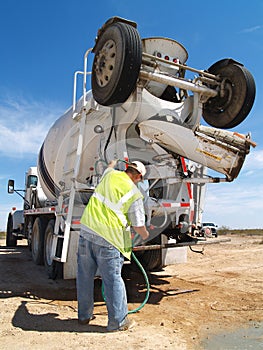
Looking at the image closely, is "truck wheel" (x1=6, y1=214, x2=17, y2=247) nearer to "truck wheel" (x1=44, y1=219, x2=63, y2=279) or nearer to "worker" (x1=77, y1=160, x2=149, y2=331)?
"truck wheel" (x1=44, y1=219, x2=63, y2=279)

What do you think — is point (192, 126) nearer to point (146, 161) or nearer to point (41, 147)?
point (146, 161)

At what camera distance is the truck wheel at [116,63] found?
13.5 feet

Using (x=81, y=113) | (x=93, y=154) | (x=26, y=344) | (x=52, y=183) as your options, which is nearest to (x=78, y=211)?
(x=93, y=154)

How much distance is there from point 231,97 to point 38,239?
4692mm

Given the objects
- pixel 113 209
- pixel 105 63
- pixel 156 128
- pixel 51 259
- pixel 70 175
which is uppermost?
pixel 105 63

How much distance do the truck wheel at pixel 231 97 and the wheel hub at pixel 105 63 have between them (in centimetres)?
163

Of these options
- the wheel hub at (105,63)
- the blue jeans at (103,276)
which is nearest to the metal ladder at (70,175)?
the wheel hub at (105,63)

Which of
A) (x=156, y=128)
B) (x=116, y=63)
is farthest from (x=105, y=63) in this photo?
(x=156, y=128)

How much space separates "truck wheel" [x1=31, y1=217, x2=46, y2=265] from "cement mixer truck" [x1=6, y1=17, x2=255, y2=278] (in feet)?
5.15

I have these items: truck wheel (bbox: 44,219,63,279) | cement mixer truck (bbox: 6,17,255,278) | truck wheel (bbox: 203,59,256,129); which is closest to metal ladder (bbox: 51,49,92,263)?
cement mixer truck (bbox: 6,17,255,278)

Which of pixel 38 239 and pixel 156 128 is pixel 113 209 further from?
pixel 38 239

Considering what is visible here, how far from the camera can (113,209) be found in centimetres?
367

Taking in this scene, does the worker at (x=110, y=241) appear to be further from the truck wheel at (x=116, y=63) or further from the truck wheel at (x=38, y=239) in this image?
the truck wheel at (x=38, y=239)

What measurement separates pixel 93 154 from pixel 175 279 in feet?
8.90
